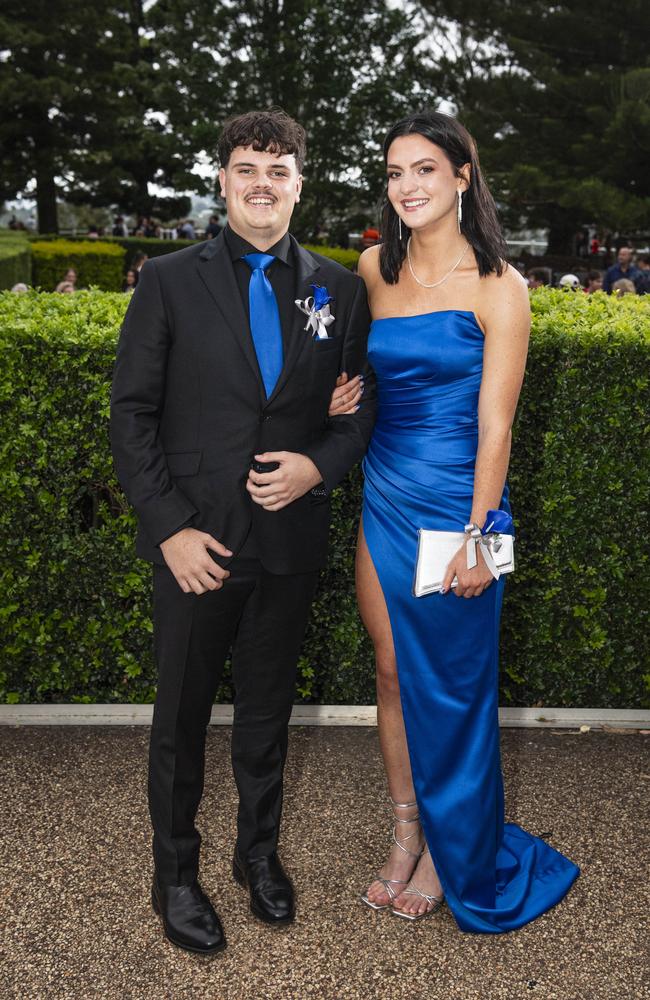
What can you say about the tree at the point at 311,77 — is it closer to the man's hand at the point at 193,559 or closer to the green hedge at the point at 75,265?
the green hedge at the point at 75,265

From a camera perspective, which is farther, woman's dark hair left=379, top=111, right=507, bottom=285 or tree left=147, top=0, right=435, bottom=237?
tree left=147, top=0, right=435, bottom=237

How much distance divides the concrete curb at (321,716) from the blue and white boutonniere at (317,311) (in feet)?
7.48

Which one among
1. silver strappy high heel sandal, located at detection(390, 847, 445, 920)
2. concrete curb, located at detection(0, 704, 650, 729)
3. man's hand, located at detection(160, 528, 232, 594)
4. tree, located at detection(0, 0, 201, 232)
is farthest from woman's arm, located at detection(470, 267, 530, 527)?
tree, located at detection(0, 0, 201, 232)

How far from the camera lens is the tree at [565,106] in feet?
94.3

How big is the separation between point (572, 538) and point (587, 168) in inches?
1134

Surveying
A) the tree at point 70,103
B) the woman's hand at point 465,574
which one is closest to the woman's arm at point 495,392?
the woman's hand at point 465,574

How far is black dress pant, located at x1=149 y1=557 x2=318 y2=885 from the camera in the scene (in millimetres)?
3088

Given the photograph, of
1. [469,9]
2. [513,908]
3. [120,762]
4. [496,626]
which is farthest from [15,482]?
[469,9]

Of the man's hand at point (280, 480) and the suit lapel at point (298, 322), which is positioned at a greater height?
the suit lapel at point (298, 322)

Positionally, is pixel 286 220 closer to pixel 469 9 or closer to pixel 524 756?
pixel 524 756

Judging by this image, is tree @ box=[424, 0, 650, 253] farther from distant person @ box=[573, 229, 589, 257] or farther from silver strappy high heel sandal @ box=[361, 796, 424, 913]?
silver strappy high heel sandal @ box=[361, 796, 424, 913]

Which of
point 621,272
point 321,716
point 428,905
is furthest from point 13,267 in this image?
point 428,905

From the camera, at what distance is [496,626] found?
3.38m

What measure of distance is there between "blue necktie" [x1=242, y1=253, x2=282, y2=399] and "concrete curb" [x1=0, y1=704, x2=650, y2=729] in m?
2.21
